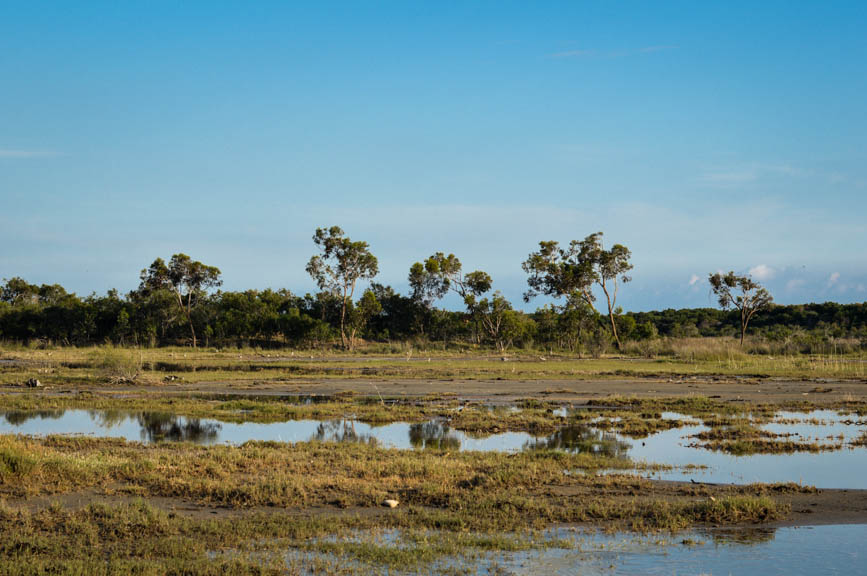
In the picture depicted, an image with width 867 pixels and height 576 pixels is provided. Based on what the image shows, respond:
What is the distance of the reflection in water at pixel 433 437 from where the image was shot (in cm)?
1916

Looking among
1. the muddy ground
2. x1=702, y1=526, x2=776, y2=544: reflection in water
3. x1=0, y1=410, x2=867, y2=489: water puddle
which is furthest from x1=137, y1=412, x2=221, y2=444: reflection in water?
x1=702, y1=526, x2=776, y2=544: reflection in water

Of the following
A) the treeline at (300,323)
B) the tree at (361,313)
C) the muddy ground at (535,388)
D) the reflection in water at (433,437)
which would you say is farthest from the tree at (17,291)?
Answer: the reflection in water at (433,437)

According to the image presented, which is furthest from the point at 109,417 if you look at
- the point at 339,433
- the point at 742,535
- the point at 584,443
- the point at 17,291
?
the point at 17,291

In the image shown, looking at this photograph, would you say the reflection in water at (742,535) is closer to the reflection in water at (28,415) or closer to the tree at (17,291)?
the reflection in water at (28,415)

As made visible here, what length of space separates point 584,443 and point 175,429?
11.3 meters

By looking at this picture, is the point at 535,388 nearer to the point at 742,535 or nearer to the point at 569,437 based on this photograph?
the point at 569,437

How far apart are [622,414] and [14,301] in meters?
83.5

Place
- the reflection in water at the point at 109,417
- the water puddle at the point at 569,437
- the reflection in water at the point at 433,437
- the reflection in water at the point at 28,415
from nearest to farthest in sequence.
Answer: the water puddle at the point at 569,437
the reflection in water at the point at 433,437
the reflection in water at the point at 109,417
the reflection in water at the point at 28,415

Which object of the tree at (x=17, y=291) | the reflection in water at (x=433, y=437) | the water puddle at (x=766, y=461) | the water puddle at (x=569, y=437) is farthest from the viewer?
the tree at (x=17, y=291)

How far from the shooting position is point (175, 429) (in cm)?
2222

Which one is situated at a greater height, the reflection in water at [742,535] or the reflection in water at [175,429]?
the reflection in water at [742,535]

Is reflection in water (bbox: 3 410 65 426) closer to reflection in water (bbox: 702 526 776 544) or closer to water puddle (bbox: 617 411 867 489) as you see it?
water puddle (bbox: 617 411 867 489)

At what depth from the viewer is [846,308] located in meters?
98.8

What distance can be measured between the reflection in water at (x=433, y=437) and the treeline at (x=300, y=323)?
41.5 metres
